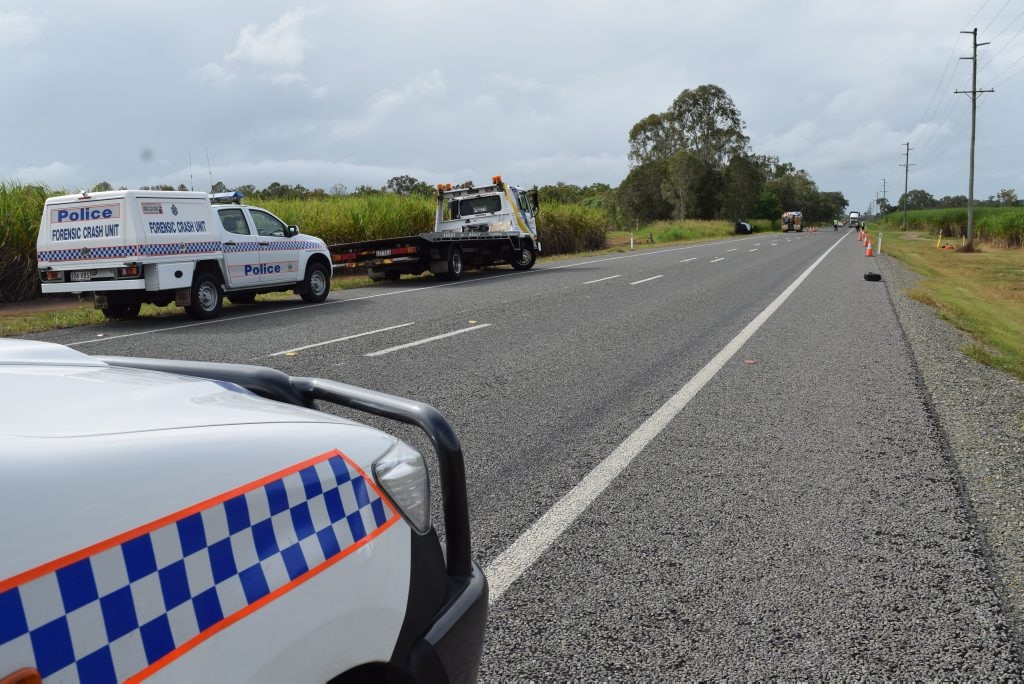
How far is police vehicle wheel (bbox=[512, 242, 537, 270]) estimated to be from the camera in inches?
905

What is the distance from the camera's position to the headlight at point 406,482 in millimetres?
1542

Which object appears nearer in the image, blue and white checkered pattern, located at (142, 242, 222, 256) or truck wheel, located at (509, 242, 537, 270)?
blue and white checkered pattern, located at (142, 242, 222, 256)

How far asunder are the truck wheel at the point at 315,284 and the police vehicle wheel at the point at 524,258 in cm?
817

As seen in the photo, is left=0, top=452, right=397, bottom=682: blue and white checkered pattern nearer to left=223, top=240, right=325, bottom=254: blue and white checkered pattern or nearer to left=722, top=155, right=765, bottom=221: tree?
left=223, top=240, right=325, bottom=254: blue and white checkered pattern

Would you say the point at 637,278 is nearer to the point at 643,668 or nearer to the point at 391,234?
the point at 391,234

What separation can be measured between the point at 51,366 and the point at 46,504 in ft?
2.92

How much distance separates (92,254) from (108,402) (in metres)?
12.3

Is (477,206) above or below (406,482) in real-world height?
above

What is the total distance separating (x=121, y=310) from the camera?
13172 millimetres

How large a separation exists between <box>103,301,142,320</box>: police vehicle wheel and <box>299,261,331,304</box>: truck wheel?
118 inches

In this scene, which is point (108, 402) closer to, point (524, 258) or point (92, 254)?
point (92, 254)

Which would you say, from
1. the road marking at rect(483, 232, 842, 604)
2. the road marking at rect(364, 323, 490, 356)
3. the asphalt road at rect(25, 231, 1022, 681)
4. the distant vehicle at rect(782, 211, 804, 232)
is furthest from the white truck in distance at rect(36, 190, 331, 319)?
the distant vehicle at rect(782, 211, 804, 232)

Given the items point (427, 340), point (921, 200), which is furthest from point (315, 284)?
point (921, 200)

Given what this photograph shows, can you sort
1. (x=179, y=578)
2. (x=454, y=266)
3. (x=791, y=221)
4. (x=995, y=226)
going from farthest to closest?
(x=791, y=221) → (x=995, y=226) → (x=454, y=266) → (x=179, y=578)
